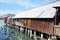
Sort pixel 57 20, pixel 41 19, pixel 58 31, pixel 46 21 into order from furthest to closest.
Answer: pixel 41 19 < pixel 46 21 < pixel 57 20 < pixel 58 31

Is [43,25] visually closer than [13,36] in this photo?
Yes

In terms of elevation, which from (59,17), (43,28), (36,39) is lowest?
(36,39)

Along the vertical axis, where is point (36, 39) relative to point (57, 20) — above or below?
below

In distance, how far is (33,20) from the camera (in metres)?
24.7

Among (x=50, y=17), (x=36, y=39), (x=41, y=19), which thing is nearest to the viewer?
(x=50, y=17)

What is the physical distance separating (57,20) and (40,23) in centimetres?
485

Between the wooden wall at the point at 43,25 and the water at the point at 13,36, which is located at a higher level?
the wooden wall at the point at 43,25

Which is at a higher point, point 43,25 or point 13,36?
point 43,25

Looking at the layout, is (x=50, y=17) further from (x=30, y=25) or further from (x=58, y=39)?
(x=30, y=25)

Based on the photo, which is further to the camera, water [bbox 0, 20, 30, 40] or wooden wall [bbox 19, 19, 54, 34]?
water [bbox 0, 20, 30, 40]

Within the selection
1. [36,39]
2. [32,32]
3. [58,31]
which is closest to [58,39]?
[58,31]

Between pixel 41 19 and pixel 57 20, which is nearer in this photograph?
pixel 57 20

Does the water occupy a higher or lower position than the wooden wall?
lower

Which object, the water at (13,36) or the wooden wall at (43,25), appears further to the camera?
the water at (13,36)
